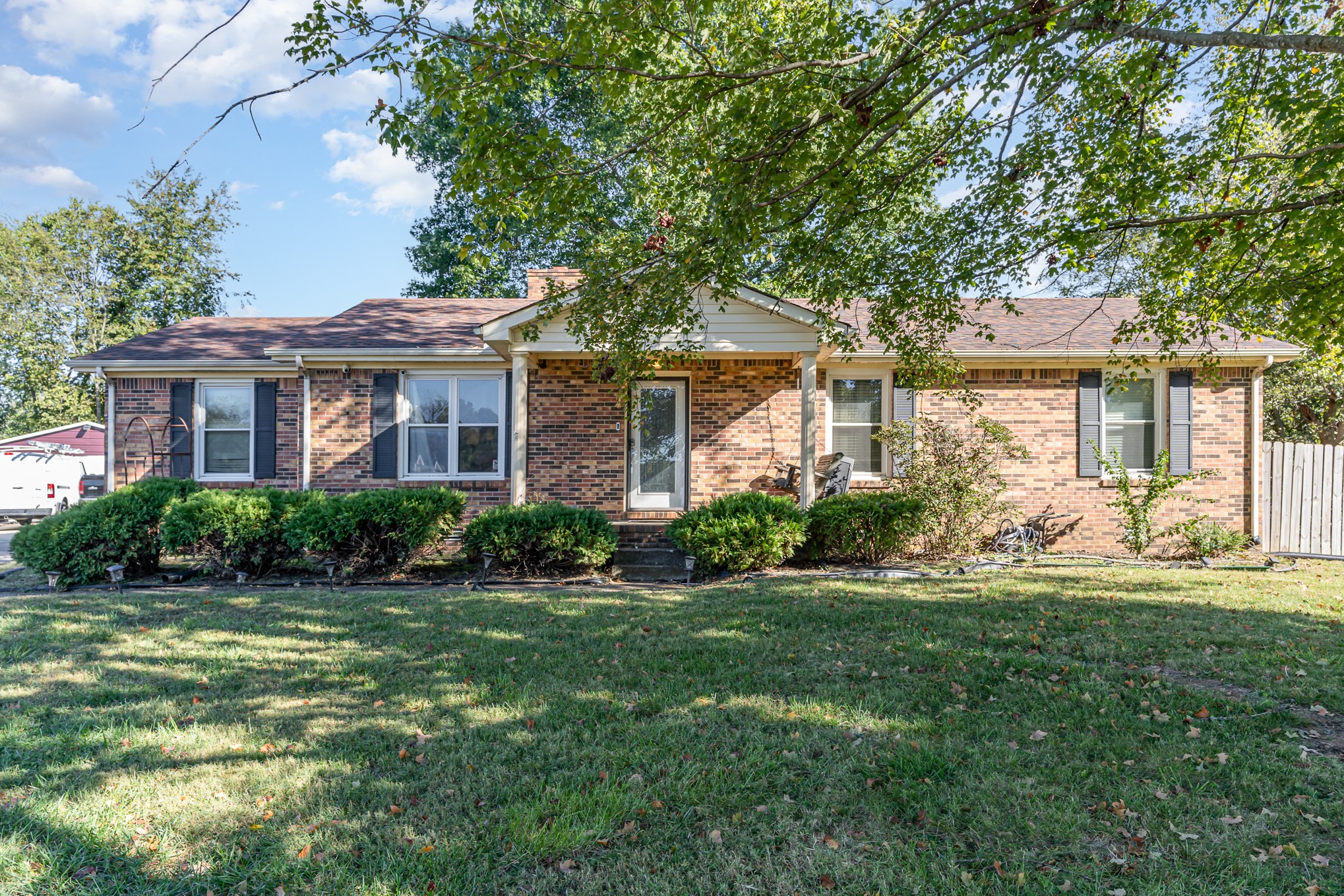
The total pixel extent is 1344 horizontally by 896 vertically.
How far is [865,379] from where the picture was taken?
11148 mm

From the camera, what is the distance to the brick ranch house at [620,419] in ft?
35.1

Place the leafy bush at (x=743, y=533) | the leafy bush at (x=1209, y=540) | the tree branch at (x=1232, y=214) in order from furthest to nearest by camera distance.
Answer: the leafy bush at (x=1209, y=540) < the leafy bush at (x=743, y=533) < the tree branch at (x=1232, y=214)

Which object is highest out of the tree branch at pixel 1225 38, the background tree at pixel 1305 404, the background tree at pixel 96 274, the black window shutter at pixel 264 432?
the background tree at pixel 96 274

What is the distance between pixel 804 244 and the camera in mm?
6070

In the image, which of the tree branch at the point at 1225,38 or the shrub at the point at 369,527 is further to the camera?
the shrub at the point at 369,527

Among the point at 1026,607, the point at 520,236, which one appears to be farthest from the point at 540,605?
the point at 520,236

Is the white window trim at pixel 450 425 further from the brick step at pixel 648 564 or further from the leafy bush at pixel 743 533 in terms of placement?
the leafy bush at pixel 743 533

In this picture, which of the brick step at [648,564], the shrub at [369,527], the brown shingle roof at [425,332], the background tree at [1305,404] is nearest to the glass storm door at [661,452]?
the brick step at [648,564]

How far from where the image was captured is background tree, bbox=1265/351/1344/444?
16688 millimetres

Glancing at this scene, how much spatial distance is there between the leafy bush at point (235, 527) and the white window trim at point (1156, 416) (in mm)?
12203

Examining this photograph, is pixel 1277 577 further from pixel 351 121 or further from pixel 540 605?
pixel 351 121

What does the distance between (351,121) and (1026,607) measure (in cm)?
758

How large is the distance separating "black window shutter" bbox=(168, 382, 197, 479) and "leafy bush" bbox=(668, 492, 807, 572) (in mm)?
8677

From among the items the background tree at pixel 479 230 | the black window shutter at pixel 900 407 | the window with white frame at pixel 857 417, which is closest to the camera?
the black window shutter at pixel 900 407
